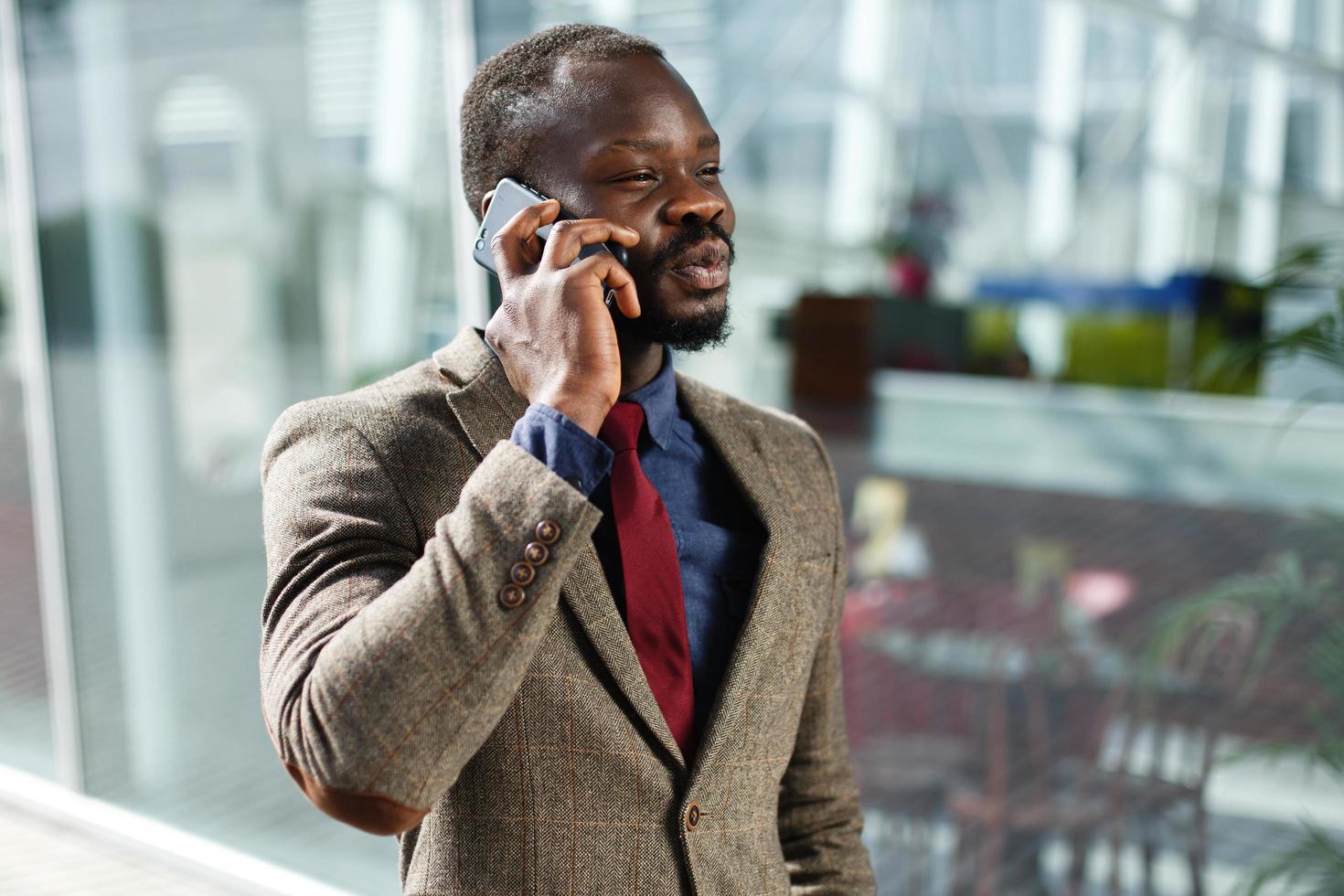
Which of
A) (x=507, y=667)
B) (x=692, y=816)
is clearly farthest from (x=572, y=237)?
(x=692, y=816)

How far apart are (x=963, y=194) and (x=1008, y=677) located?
2.11 meters

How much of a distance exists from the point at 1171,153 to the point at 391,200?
2177 mm

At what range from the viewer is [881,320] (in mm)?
4785

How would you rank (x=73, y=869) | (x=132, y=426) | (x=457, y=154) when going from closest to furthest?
1. (x=457, y=154)
2. (x=73, y=869)
3. (x=132, y=426)

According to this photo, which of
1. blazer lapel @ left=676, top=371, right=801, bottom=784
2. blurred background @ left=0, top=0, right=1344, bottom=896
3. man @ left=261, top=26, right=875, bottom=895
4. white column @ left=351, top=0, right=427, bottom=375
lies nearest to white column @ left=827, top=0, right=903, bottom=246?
blurred background @ left=0, top=0, right=1344, bottom=896

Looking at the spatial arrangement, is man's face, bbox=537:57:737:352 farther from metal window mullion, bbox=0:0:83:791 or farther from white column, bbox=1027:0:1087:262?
metal window mullion, bbox=0:0:83:791

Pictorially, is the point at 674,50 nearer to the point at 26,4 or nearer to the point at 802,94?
the point at 802,94

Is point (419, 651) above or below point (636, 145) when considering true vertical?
below

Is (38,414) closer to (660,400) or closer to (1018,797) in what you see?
(1018,797)

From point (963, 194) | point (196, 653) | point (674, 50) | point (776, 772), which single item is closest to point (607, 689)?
point (776, 772)

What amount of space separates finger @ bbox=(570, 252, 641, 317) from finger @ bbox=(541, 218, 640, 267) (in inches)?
0.8

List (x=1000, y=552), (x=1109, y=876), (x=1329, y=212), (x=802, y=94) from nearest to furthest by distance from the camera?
(x=1329, y=212) < (x=1109, y=876) < (x=1000, y=552) < (x=802, y=94)

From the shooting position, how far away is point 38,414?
4.43 meters

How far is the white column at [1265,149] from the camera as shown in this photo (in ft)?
9.33
